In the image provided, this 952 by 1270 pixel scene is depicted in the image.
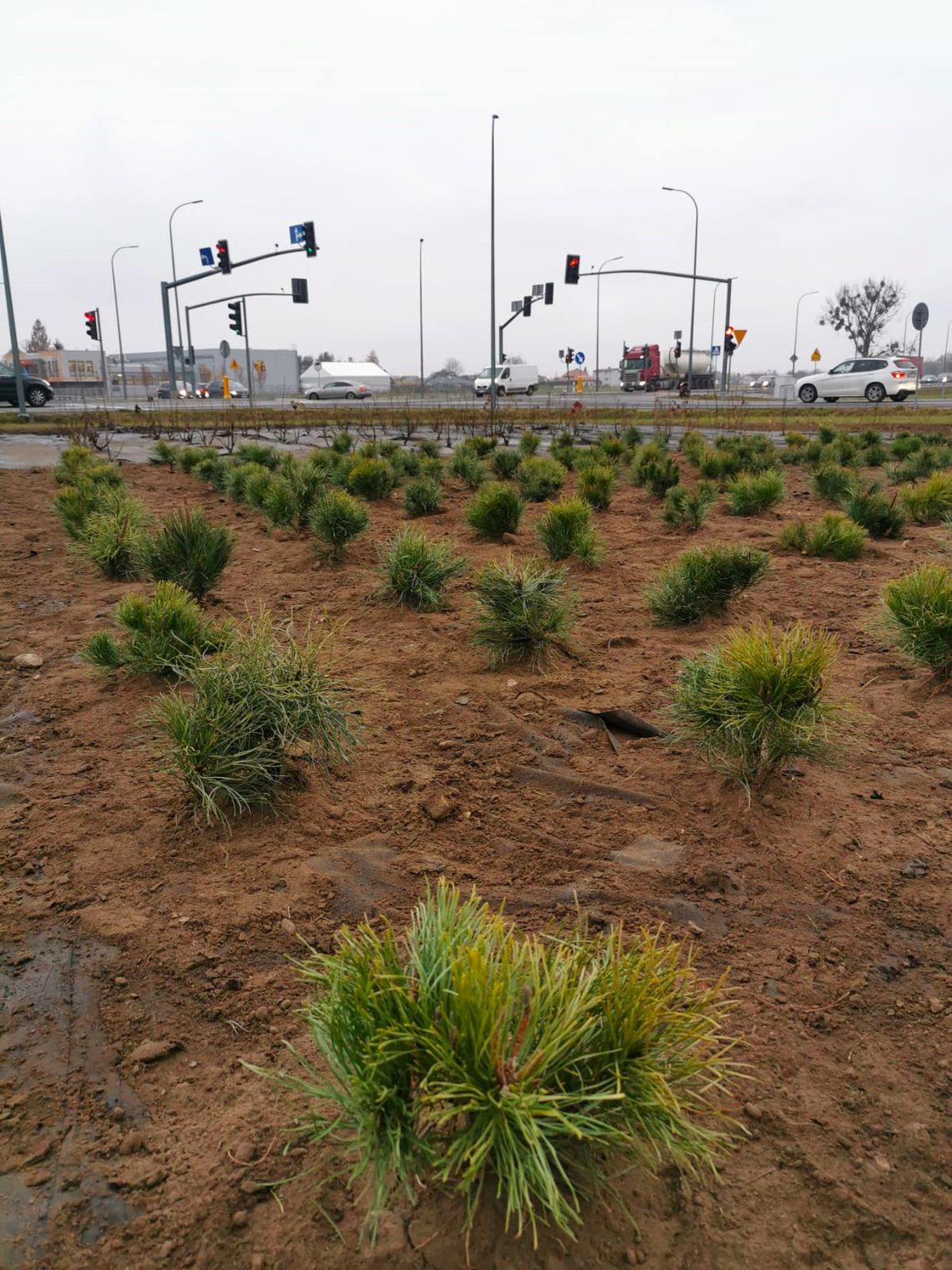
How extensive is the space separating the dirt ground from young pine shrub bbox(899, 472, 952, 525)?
397 cm

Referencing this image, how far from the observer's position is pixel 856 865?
305cm

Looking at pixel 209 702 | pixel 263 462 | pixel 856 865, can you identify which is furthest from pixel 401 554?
pixel 263 462

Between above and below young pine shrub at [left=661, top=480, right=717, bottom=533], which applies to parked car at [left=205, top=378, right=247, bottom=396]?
above

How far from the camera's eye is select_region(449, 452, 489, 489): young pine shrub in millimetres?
11227

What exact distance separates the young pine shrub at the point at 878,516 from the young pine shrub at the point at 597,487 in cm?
246

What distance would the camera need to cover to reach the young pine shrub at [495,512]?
768 centimetres

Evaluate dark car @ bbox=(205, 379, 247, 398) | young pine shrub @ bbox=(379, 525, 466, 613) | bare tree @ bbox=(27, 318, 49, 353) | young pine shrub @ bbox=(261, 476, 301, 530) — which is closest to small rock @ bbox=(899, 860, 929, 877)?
young pine shrub @ bbox=(379, 525, 466, 613)

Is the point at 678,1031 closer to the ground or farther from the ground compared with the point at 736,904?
farther from the ground

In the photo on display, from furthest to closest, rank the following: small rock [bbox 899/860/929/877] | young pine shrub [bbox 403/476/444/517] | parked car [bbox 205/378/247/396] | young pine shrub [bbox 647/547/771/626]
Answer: parked car [bbox 205/378/247/396] → young pine shrub [bbox 403/476/444/517] → young pine shrub [bbox 647/547/771/626] → small rock [bbox 899/860/929/877]

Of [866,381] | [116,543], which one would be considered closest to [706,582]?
[116,543]

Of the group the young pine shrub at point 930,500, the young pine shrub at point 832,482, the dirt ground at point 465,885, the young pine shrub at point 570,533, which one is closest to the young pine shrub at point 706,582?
the dirt ground at point 465,885

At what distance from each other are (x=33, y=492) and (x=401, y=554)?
818cm

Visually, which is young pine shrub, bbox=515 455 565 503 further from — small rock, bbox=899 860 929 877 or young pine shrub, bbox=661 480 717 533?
small rock, bbox=899 860 929 877

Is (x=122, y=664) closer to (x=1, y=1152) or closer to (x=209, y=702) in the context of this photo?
(x=209, y=702)
